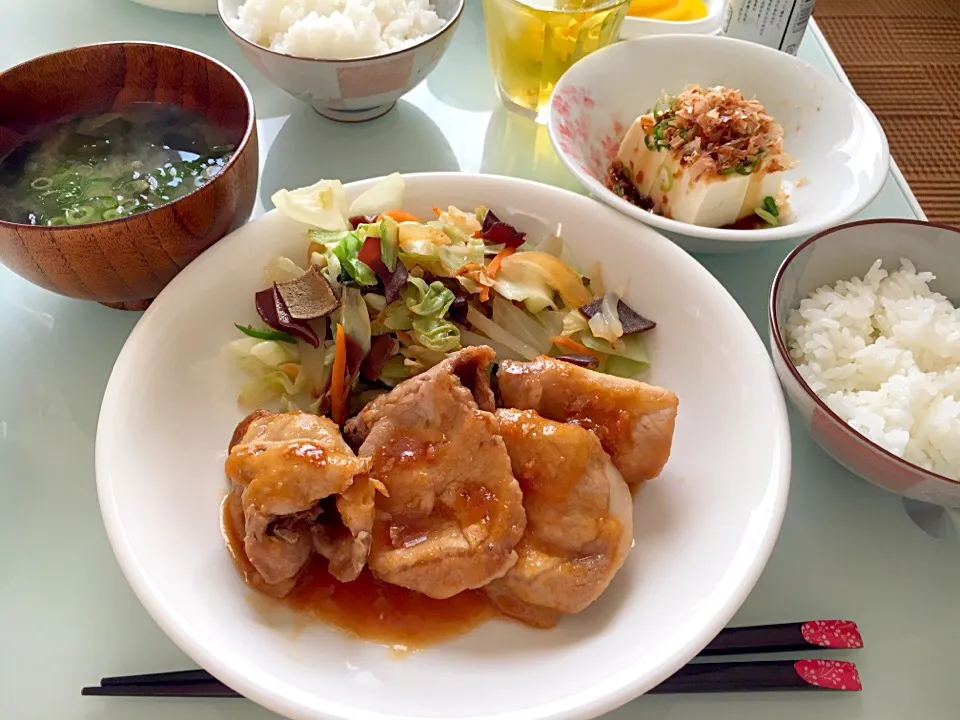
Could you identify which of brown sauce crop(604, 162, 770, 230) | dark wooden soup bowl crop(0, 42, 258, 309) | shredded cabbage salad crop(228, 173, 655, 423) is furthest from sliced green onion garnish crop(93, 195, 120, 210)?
brown sauce crop(604, 162, 770, 230)

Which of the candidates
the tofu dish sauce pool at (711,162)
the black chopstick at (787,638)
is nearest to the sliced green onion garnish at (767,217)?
the tofu dish sauce pool at (711,162)

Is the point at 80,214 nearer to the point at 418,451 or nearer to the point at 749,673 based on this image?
the point at 418,451

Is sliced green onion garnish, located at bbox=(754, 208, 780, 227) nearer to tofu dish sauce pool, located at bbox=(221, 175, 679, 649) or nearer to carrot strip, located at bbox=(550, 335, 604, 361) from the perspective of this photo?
tofu dish sauce pool, located at bbox=(221, 175, 679, 649)

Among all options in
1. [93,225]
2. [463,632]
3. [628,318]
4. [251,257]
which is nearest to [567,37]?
[628,318]

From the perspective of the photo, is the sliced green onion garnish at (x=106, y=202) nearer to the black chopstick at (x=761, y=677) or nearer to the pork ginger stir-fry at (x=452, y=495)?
the pork ginger stir-fry at (x=452, y=495)

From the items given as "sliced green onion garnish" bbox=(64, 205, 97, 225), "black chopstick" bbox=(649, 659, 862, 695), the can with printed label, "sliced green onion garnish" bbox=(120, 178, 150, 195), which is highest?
the can with printed label
